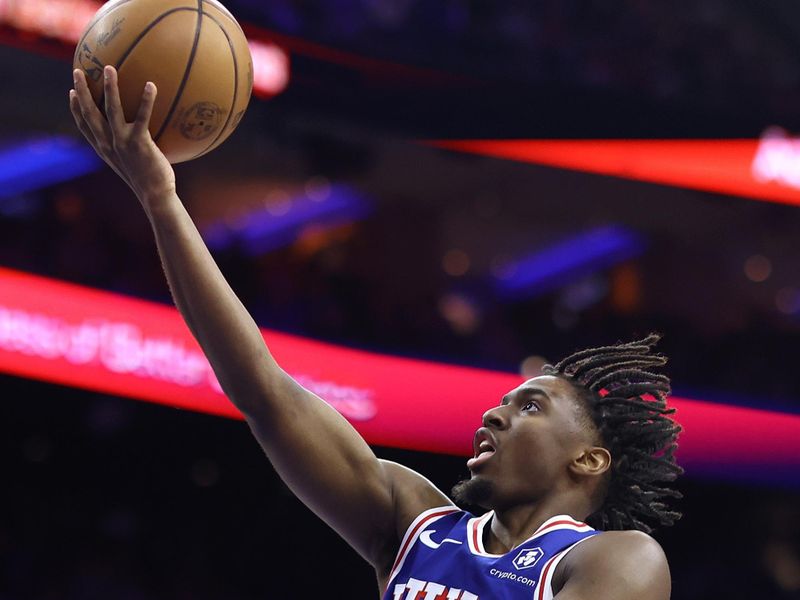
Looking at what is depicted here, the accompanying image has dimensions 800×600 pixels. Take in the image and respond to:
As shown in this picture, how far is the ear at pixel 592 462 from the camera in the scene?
275 cm

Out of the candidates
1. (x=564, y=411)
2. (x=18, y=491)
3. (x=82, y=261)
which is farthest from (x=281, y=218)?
(x=564, y=411)

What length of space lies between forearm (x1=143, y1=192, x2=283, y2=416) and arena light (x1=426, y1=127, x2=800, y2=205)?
8490 millimetres

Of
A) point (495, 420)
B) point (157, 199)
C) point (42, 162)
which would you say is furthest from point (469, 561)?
point (42, 162)

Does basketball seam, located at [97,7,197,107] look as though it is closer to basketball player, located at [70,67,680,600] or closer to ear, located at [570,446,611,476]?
basketball player, located at [70,67,680,600]

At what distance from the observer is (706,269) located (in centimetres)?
1220

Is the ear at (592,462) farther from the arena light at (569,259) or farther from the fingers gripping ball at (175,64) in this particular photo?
the arena light at (569,259)

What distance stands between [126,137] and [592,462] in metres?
1.35

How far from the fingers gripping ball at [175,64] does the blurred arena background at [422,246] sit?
5.99 meters

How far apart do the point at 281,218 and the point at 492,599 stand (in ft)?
30.7

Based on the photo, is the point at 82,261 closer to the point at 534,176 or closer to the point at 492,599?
the point at 534,176

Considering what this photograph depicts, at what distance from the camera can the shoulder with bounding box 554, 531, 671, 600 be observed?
86.6 inches

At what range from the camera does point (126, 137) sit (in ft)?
7.29

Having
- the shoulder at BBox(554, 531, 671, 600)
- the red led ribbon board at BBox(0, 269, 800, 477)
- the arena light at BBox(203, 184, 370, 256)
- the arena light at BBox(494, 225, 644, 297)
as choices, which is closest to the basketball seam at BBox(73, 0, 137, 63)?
the shoulder at BBox(554, 531, 671, 600)

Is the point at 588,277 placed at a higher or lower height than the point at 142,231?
higher
